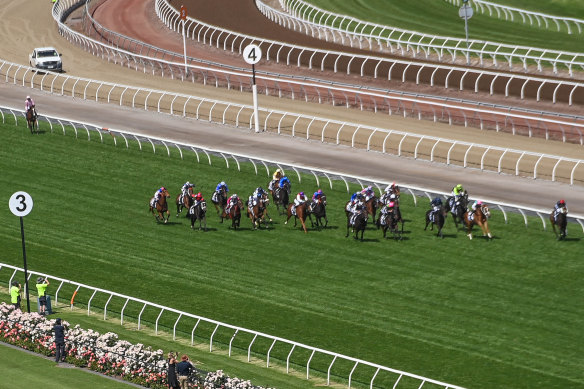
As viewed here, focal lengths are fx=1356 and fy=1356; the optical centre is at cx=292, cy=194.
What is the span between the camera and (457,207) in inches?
1451

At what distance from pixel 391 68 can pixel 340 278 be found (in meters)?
22.7

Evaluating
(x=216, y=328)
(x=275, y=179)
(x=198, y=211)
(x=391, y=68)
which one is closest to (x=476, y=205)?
(x=275, y=179)

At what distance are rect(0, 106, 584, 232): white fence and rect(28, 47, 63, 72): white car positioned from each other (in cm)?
779

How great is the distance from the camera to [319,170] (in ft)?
141

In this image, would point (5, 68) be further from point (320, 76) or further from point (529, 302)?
point (529, 302)

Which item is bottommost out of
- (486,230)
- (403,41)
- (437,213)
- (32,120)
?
(486,230)

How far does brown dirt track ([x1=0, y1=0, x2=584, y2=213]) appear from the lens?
138 ft

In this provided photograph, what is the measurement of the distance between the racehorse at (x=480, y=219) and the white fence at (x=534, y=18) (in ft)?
90.1

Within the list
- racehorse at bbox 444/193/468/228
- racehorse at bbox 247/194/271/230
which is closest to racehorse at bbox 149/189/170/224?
racehorse at bbox 247/194/271/230

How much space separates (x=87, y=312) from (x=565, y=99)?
23.7 m

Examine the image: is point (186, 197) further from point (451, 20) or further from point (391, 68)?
point (451, 20)

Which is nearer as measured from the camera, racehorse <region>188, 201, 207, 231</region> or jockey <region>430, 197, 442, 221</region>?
jockey <region>430, 197, 442, 221</region>

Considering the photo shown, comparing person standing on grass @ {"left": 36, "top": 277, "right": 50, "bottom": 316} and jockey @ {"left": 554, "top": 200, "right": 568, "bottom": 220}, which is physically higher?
jockey @ {"left": 554, "top": 200, "right": 568, "bottom": 220}

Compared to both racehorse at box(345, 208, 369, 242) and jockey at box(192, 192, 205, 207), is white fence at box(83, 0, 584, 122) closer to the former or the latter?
racehorse at box(345, 208, 369, 242)
